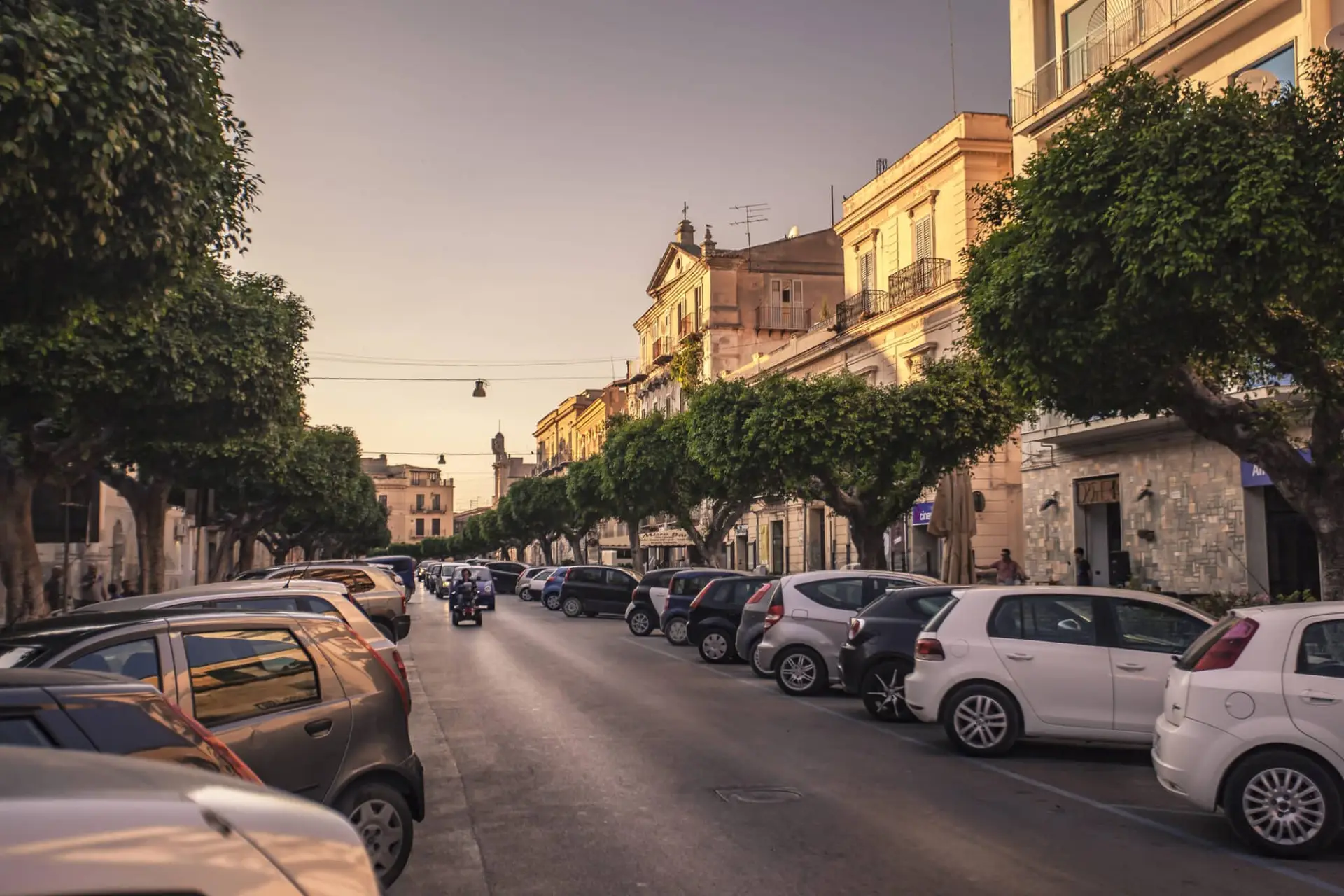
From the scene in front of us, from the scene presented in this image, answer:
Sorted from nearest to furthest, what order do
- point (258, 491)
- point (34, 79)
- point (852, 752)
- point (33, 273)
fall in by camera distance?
point (34, 79) → point (33, 273) → point (852, 752) → point (258, 491)

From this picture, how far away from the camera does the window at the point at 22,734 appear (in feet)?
11.7

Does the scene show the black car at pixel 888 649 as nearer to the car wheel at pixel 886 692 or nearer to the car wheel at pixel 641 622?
the car wheel at pixel 886 692

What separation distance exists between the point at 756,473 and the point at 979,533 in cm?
864

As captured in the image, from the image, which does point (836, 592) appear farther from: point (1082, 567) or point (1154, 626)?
point (1082, 567)

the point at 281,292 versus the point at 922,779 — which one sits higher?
the point at 281,292

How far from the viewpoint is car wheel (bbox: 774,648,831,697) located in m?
17.3

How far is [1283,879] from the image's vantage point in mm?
7383

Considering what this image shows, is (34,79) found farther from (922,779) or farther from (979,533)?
(979,533)

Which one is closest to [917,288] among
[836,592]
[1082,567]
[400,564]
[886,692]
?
[1082,567]

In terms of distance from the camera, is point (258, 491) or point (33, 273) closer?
point (33, 273)

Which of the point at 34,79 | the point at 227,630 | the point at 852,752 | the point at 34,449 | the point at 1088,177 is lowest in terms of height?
the point at 852,752

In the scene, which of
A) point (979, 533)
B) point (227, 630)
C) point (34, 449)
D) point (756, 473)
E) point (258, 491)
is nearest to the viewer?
point (227, 630)

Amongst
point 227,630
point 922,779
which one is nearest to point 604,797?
point 922,779

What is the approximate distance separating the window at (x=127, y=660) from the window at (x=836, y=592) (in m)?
11.9
